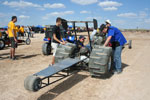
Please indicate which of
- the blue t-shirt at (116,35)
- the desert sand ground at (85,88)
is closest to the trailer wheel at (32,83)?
the desert sand ground at (85,88)

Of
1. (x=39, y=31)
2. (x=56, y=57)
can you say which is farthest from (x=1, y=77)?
(x=39, y=31)

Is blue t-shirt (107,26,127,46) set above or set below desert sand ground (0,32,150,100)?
above

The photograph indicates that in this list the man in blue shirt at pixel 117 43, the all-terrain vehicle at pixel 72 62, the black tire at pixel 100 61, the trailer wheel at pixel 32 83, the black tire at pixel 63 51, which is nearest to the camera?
the trailer wheel at pixel 32 83

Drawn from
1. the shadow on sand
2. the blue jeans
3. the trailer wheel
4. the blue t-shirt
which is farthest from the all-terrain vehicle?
the blue t-shirt

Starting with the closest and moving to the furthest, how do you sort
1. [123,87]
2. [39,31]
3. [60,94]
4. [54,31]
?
1. [60,94]
2. [123,87]
3. [54,31]
4. [39,31]

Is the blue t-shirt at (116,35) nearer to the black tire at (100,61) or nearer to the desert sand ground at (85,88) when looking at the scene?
the black tire at (100,61)

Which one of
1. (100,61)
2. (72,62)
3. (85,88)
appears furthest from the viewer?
(100,61)

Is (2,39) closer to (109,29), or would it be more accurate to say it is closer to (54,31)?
(54,31)

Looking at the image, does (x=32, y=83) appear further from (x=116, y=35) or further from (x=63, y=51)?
(x=116, y=35)

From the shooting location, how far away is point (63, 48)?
522cm

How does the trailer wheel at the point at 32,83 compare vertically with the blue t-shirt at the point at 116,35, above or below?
below

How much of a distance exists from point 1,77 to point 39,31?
107 feet

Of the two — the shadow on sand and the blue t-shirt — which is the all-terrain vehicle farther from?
the blue t-shirt

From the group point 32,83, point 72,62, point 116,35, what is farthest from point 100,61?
point 32,83
